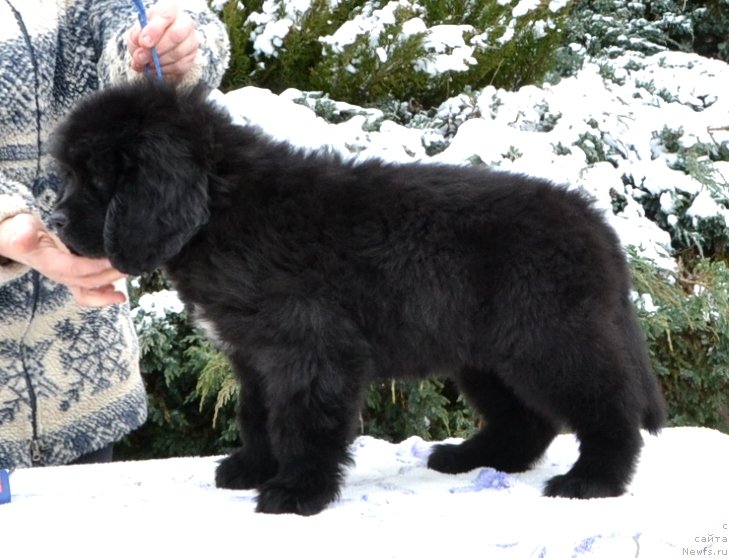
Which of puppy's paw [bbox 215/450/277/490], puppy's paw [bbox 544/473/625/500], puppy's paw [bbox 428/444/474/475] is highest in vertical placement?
puppy's paw [bbox 544/473/625/500]

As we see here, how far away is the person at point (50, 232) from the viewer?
2668 mm

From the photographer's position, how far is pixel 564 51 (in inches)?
276

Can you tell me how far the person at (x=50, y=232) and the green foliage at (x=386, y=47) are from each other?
2377mm

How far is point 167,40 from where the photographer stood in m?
2.64

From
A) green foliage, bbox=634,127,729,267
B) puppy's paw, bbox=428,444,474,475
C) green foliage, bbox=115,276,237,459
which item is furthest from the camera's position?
green foliage, bbox=634,127,729,267

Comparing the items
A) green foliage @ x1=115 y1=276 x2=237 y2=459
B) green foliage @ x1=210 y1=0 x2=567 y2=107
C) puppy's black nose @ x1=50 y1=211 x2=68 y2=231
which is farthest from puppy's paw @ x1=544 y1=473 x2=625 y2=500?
green foliage @ x1=210 y1=0 x2=567 y2=107

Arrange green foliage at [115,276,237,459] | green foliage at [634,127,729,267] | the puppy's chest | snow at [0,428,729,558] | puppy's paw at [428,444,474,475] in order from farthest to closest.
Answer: green foliage at [634,127,729,267], green foliage at [115,276,237,459], puppy's paw at [428,444,474,475], the puppy's chest, snow at [0,428,729,558]

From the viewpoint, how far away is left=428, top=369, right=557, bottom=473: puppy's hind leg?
282cm

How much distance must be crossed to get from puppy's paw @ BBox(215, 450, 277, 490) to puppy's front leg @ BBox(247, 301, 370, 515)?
0.26 m

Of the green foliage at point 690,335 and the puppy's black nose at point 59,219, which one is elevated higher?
the puppy's black nose at point 59,219

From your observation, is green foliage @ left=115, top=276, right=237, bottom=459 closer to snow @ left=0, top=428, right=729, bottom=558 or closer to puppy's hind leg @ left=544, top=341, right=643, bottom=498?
snow @ left=0, top=428, right=729, bottom=558

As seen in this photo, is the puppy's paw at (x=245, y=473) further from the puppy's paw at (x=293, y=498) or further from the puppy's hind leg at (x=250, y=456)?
the puppy's paw at (x=293, y=498)

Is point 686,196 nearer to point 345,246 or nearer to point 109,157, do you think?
point 345,246

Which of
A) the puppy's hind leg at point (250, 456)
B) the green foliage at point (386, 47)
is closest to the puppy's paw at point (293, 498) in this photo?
the puppy's hind leg at point (250, 456)
